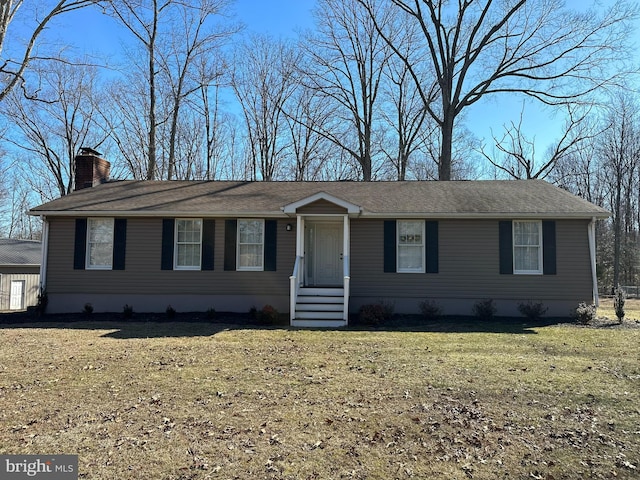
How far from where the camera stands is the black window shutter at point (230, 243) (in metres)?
12.8

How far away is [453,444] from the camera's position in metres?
4.05

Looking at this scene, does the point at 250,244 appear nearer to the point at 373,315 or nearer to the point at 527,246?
the point at 373,315

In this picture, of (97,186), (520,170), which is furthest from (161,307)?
(520,170)

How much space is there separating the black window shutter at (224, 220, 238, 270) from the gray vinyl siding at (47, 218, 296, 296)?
123 millimetres

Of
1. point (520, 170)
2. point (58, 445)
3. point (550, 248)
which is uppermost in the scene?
point (520, 170)

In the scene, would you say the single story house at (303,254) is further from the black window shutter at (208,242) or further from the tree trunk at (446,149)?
the tree trunk at (446,149)

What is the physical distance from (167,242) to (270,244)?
3.09 m

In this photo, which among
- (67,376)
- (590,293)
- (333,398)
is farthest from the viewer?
(590,293)

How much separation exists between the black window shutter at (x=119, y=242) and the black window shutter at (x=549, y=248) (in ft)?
40.3

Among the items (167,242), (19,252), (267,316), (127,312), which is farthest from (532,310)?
(19,252)

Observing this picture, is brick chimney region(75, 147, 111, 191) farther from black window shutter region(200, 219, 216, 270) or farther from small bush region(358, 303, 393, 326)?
small bush region(358, 303, 393, 326)

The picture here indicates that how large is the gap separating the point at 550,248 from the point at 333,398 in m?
9.67

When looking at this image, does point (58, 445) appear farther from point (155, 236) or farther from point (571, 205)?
point (571, 205)

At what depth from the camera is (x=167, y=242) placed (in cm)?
1289
